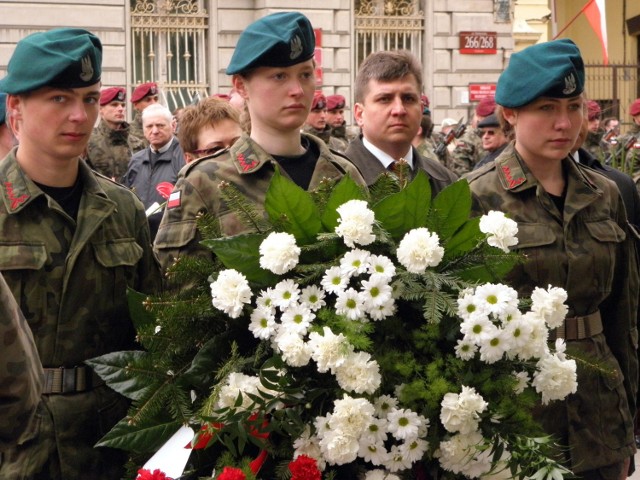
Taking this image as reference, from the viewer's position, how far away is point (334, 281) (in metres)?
3.10

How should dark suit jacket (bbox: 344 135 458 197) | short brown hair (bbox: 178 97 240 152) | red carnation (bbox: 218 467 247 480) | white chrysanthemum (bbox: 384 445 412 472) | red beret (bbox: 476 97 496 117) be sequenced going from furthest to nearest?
red beret (bbox: 476 97 496 117) < short brown hair (bbox: 178 97 240 152) < dark suit jacket (bbox: 344 135 458 197) < white chrysanthemum (bbox: 384 445 412 472) < red carnation (bbox: 218 467 247 480)

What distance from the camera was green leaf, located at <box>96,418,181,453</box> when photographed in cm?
320

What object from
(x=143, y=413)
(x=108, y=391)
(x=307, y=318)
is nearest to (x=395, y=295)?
(x=307, y=318)

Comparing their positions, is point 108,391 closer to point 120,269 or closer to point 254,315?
point 120,269

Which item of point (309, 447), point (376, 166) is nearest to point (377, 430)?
point (309, 447)

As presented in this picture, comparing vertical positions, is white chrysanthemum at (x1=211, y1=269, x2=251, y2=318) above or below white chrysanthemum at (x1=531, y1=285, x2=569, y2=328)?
above

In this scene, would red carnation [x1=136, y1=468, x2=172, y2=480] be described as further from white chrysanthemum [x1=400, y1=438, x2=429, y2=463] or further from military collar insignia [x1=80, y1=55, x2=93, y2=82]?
military collar insignia [x1=80, y1=55, x2=93, y2=82]

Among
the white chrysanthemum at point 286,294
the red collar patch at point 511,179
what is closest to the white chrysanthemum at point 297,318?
the white chrysanthemum at point 286,294

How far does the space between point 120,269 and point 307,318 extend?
1.11 metres

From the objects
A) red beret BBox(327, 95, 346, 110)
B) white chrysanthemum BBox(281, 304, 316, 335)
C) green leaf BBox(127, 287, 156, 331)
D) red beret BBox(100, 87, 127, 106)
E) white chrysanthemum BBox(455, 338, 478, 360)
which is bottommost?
white chrysanthemum BBox(455, 338, 478, 360)

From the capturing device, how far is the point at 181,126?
579cm

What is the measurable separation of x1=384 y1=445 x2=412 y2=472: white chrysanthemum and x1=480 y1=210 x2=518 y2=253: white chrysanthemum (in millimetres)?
653

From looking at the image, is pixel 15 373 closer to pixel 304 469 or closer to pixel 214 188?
pixel 304 469

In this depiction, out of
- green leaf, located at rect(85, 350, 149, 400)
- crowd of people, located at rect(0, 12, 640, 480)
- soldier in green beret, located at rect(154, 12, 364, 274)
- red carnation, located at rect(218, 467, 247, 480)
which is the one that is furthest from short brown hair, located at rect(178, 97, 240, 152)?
red carnation, located at rect(218, 467, 247, 480)
